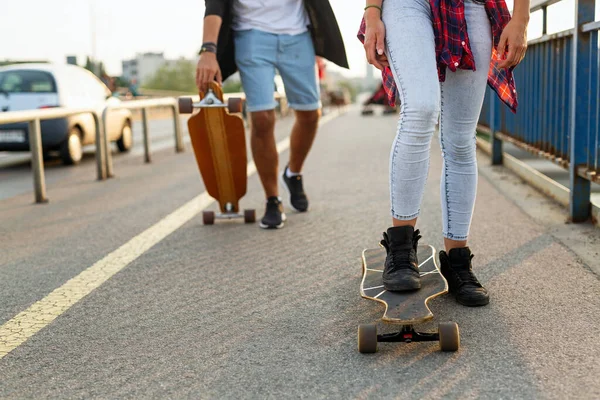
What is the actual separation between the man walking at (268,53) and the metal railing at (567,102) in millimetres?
1421

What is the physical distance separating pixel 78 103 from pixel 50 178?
7.81ft

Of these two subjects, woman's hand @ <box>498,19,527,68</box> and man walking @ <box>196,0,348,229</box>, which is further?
man walking @ <box>196,0,348,229</box>

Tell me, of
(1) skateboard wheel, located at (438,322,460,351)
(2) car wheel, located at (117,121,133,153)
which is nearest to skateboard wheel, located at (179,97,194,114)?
(1) skateboard wheel, located at (438,322,460,351)

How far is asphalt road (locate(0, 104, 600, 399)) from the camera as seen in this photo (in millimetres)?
2488

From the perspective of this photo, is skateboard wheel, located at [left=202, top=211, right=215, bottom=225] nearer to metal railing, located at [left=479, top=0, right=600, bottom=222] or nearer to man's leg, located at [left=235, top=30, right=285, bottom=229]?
man's leg, located at [left=235, top=30, right=285, bottom=229]

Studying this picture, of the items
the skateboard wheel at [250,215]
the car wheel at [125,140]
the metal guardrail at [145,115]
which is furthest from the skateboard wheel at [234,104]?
the car wheel at [125,140]

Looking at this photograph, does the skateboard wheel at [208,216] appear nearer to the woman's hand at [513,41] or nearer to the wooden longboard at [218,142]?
the wooden longboard at [218,142]

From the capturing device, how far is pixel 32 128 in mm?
6992

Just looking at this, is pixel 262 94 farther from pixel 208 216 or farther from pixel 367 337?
pixel 367 337

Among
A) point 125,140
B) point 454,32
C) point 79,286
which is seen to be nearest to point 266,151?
point 79,286

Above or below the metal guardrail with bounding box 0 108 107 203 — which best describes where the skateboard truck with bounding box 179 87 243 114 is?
above

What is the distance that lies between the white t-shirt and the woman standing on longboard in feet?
→ 6.04

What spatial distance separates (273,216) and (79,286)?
5.31 ft

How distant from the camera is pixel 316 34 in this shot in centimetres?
529
